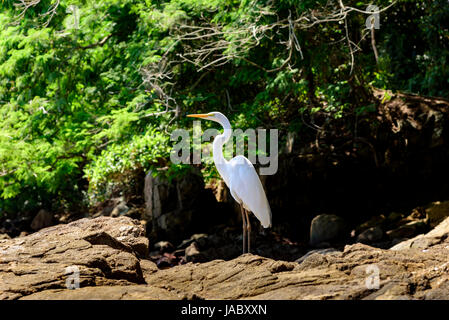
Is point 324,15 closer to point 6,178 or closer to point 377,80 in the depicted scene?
point 377,80

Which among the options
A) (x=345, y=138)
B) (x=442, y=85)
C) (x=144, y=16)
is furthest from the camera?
(x=442, y=85)

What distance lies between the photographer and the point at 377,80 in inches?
379

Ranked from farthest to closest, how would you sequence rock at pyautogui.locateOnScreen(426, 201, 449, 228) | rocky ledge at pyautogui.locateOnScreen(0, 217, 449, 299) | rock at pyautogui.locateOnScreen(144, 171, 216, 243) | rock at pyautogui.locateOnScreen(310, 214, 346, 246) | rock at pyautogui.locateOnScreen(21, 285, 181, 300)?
rock at pyautogui.locateOnScreen(144, 171, 216, 243) < rock at pyautogui.locateOnScreen(310, 214, 346, 246) < rock at pyautogui.locateOnScreen(426, 201, 449, 228) < rocky ledge at pyautogui.locateOnScreen(0, 217, 449, 299) < rock at pyautogui.locateOnScreen(21, 285, 181, 300)

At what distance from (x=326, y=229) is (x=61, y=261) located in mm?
7083

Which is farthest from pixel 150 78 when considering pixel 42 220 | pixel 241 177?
pixel 42 220

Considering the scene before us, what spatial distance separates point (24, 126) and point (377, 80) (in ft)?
20.9

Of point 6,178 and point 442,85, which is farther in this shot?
point 442,85

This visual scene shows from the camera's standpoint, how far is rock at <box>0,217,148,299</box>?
10.9 feet

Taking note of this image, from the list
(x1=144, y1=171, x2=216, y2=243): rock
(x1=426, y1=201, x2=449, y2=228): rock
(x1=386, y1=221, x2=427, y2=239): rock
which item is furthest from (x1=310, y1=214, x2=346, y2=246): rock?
(x1=144, y1=171, x2=216, y2=243): rock

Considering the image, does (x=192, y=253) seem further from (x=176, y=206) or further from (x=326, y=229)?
(x=326, y=229)

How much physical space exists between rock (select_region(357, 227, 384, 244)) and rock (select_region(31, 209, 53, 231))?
7804 mm

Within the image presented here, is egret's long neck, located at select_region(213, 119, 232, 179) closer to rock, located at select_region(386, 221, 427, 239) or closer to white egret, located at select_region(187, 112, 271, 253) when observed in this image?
white egret, located at select_region(187, 112, 271, 253)
